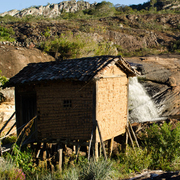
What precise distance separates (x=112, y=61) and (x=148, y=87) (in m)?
11.2

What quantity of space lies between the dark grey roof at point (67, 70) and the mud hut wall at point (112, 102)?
0.44m

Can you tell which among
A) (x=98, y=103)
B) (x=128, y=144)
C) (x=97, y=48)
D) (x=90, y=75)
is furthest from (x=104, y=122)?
(x=97, y=48)

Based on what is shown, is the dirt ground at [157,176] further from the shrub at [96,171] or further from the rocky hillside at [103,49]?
the rocky hillside at [103,49]

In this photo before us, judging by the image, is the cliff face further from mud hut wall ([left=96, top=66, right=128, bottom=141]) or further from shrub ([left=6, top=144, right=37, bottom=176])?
mud hut wall ([left=96, top=66, right=128, bottom=141])

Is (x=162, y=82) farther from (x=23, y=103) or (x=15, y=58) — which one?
(x=23, y=103)

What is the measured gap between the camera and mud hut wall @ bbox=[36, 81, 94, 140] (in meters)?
8.96

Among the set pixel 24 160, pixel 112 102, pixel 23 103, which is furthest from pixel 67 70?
pixel 24 160

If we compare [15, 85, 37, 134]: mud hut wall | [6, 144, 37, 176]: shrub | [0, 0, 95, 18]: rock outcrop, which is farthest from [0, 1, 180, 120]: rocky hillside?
[0, 0, 95, 18]: rock outcrop

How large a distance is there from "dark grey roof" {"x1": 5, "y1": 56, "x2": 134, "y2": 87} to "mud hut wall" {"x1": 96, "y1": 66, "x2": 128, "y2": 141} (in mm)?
439

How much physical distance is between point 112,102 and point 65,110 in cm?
211

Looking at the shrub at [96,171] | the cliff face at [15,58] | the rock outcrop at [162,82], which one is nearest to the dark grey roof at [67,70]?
the shrub at [96,171]

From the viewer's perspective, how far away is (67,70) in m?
9.17

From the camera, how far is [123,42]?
35.1 metres

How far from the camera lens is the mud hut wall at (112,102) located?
9.23m
